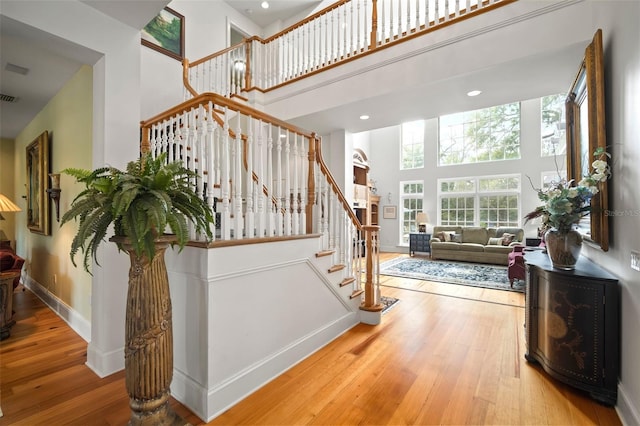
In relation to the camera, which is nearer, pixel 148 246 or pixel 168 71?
pixel 148 246

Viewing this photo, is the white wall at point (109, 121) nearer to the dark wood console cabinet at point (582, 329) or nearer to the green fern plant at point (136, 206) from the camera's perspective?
the green fern plant at point (136, 206)

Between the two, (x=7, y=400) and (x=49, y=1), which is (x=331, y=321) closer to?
(x=7, y=400)

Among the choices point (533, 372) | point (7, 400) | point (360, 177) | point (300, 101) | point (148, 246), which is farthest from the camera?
point (360, 177)

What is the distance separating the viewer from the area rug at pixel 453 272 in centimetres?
511

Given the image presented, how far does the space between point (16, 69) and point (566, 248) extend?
5396mm

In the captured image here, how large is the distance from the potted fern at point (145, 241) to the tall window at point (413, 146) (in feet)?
29.2

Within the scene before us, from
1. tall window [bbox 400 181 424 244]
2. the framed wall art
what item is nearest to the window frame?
tall window [bbox 400 181 424 244]

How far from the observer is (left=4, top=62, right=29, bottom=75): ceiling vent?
2910 millimetres

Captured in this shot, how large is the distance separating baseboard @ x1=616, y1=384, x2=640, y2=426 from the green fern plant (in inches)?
104

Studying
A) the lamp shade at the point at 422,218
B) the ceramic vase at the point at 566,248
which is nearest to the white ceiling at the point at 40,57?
the ceramic vase at the point at 566,248

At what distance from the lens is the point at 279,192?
2371 mm

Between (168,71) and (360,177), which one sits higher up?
(168,71)

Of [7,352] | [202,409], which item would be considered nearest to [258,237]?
[202,409]

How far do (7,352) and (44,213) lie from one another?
1794 millimetres
